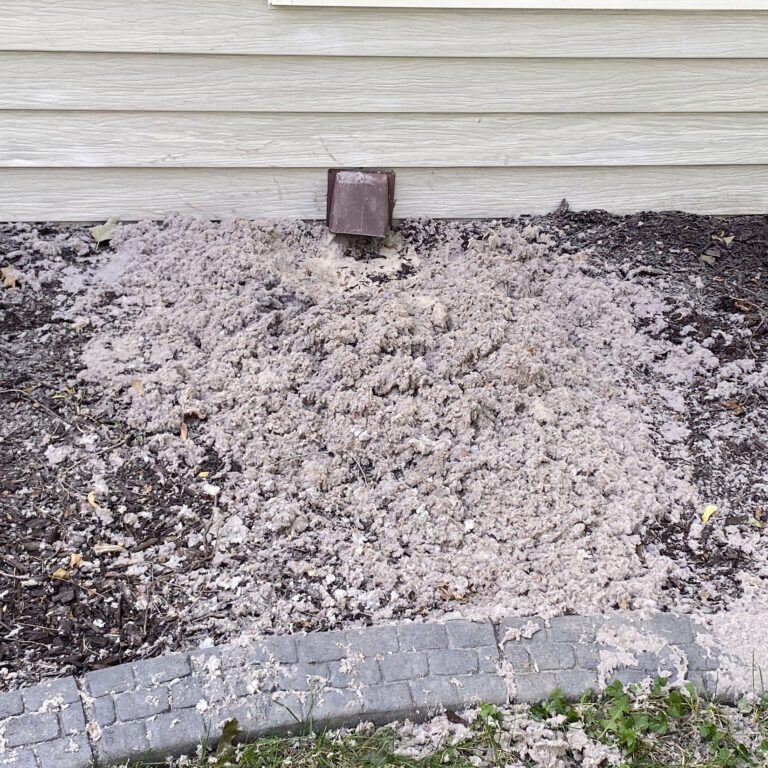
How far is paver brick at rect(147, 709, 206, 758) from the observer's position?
1.89 meters

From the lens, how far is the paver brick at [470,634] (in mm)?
Result: 2129

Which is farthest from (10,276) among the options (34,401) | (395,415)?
(395,415)

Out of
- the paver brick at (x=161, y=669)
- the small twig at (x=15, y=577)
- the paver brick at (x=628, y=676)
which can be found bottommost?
the paver brick at (x=161, y=669)

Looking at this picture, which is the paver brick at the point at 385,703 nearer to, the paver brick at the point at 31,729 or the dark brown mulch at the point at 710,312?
the paver brick at the point at 31,729

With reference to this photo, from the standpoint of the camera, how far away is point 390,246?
Result: 3.49m

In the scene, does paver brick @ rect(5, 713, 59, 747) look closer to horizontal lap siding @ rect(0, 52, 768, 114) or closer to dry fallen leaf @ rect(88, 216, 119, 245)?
dry fallen leaf @ rect(88, 216, 119, 245)

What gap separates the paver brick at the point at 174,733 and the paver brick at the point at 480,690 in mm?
604

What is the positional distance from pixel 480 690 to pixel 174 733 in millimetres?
711

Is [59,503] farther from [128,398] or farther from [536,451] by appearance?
[536,451]

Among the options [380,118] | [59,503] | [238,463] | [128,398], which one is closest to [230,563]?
[238,463]

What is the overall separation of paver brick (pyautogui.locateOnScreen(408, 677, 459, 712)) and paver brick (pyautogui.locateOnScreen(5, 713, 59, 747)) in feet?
2.65

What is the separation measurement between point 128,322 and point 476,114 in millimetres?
1577

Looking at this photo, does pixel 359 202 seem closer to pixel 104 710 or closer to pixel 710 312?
pixel 710 312

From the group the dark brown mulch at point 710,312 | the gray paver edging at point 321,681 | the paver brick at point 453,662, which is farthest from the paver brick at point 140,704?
the dark brown mulch at point 710,312
